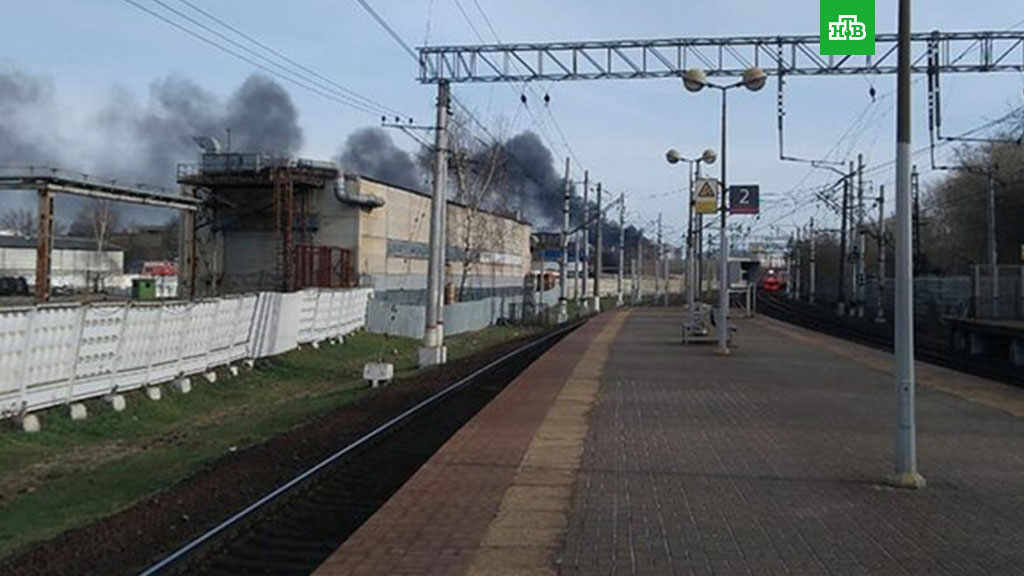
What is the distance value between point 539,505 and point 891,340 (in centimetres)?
3659

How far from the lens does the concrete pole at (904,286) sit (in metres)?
9.75

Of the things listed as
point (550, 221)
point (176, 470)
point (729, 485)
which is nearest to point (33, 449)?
point (176, 470)

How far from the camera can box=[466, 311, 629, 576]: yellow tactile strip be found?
23.7 ft

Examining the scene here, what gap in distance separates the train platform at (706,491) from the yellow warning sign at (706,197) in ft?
42.5

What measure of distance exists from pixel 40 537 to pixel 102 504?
1.70 metres

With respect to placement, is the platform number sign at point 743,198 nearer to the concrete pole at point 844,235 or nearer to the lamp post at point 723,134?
the lamp post at point 723,134

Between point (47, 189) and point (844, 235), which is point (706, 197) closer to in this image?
point (47, 189)

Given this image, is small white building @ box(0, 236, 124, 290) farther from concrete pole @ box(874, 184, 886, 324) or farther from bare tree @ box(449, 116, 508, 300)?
concrete pole @ box(874, 184, 886, 324)

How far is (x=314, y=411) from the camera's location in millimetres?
19844

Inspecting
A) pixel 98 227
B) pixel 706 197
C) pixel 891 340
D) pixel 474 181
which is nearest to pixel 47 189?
pixel 706 197

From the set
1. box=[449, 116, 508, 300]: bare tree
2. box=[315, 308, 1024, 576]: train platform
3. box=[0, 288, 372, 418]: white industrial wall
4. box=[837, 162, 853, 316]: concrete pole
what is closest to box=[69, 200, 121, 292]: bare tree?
box=[449, 116, 508, 300]: bare tree

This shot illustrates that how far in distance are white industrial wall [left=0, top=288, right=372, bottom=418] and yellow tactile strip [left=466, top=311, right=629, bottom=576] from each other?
7.19 m

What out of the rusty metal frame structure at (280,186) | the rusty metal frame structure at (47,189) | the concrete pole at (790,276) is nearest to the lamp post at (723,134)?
the rusty metal frame structure at (47,189)

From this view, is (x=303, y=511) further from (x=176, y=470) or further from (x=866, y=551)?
(x=866, y=551)
